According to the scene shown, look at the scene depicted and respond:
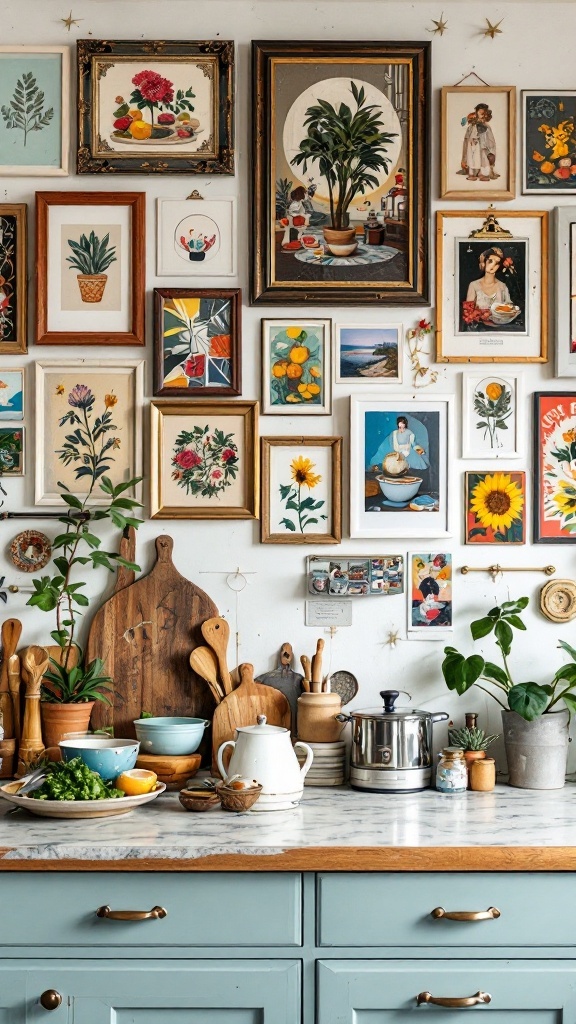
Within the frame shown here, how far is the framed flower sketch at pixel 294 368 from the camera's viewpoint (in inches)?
99.6

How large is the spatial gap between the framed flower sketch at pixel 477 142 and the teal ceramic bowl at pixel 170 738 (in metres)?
1.48

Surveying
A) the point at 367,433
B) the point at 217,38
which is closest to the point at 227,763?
the point at 367,433

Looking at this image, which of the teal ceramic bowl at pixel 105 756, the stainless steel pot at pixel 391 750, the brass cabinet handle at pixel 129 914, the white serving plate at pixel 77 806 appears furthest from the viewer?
the stainless steel pot at pixel 391 750

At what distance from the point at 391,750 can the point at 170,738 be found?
1.70 feet

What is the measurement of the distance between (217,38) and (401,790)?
1924 mm

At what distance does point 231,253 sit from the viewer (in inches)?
100.0

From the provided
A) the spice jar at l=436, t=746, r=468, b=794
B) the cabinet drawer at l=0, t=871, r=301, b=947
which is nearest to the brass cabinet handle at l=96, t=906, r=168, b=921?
the cabinet drawer at l=0, t=871, r=301, b=947

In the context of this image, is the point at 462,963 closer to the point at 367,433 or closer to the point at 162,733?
the point at 162,733

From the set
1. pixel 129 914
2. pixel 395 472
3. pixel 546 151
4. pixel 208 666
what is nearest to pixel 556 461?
pixel 395 472

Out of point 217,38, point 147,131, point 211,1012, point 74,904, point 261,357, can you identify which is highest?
point 217,38

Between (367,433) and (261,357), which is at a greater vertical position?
(261,357)

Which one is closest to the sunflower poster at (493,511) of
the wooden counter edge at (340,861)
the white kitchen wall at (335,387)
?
the white kitchen wall at (335,387)

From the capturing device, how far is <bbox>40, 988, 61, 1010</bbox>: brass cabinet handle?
1.84 metres

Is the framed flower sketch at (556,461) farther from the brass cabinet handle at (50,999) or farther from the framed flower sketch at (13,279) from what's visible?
the brass cabinet handle at (50,999)
